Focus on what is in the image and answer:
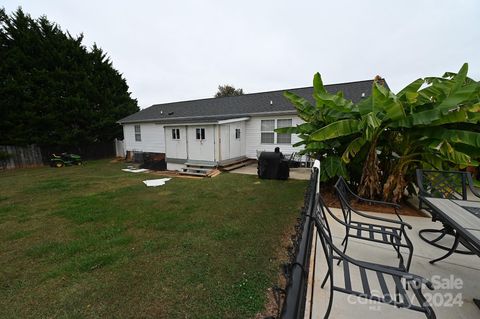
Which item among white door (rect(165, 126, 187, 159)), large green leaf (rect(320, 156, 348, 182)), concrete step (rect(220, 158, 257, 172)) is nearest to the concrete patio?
large green leaf (rect(320, 156, 348, 182))

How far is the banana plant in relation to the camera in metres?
3.50

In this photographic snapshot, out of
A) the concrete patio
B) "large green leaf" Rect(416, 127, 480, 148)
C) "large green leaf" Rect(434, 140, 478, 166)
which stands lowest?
the concrete patio

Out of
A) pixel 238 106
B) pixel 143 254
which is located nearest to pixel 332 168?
pixel 143 254

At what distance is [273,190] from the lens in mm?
6750

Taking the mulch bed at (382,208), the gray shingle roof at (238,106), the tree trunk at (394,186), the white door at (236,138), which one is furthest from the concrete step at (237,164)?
the tree trunk at (394,186)

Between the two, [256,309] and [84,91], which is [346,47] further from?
[84,91]

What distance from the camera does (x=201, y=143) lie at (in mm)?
10859

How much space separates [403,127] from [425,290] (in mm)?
3210

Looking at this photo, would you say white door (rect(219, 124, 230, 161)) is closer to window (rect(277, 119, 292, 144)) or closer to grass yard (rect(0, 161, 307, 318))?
window (rect(277, 119, 292, 144))

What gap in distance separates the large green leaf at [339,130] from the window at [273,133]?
6.92 m

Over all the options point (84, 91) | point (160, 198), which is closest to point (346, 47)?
point (160, 198)

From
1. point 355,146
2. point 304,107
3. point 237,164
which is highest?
point 304,107

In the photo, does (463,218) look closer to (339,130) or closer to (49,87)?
(339,130)

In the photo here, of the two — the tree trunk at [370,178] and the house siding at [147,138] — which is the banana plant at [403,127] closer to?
the tree trunk at [370,178]
